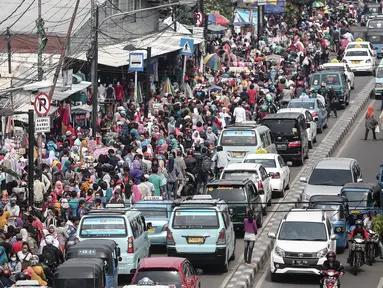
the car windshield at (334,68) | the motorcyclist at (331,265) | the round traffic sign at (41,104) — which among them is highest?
the car windshield at (334,68)

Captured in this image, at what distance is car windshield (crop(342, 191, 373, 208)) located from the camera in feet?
120

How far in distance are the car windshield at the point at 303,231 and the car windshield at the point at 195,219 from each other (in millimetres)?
1707

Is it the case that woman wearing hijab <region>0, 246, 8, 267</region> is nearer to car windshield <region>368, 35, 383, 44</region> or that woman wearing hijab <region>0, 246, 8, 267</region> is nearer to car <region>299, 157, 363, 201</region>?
car <region>299, 157, 363, 201</region>

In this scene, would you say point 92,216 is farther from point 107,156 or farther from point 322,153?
point 322,153

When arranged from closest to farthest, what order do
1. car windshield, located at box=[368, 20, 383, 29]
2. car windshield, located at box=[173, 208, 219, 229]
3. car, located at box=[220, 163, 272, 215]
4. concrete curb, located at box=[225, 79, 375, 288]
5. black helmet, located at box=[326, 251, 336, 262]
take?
1. black helmet, located at box=[326, 251, 336, 262]
2. car windshield, located at box=[173, 208, 219, 229]
3. concrete curb, located at box=[225, 79, 375, 288]
4. car, located at box=[220, 163, 272, 215]
5. car windshield, located at box=[368, 20, 383, 29]

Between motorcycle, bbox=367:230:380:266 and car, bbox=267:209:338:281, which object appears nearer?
car, bbox=267:209:338:281

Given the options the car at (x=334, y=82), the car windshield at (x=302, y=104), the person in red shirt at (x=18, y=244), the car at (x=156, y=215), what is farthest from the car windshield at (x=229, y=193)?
the car at (x=334, y=82)

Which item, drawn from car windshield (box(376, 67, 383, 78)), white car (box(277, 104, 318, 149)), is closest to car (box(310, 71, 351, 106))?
car windshield (box(376, 67, 383, 78))

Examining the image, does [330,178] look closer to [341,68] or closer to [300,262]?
[300,262]

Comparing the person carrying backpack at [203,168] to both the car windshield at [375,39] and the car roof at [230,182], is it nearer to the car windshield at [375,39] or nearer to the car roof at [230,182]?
the car roof at [230,182]

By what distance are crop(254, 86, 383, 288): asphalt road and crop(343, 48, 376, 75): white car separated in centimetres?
767

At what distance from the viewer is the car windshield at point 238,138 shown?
4284cm

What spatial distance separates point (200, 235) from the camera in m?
31.5

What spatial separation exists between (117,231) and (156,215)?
388 centimetres
